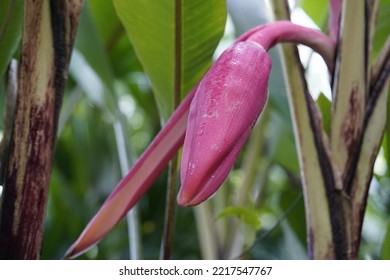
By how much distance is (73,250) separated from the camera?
318 mm

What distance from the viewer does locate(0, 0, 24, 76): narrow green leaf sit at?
1.15ft

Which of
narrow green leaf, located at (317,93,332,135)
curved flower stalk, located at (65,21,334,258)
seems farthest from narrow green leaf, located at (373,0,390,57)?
curved flower stalk, located at (65,21,334,258)

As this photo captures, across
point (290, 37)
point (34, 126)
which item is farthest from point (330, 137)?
point (34, 126)

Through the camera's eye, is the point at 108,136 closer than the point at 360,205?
No

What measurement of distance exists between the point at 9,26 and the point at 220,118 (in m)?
0.18

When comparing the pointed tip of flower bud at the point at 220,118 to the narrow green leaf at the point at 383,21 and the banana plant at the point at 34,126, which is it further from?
the narrow green leaf at the point at 383,21

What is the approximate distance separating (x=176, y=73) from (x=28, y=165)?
0.54ft

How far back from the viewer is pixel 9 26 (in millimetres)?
357

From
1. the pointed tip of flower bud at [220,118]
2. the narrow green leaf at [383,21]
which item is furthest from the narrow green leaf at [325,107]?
the pointed tip of flower bud at [220,118]

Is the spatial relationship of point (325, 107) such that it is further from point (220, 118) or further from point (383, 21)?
point (220, 118)

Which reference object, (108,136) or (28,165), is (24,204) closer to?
(28,165)

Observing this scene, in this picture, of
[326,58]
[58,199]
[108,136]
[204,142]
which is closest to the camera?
Answer: [204,142]

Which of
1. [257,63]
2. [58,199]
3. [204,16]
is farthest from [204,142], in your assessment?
[58,199]

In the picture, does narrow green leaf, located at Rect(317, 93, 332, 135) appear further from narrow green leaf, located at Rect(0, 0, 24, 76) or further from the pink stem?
narrow green leaf, located at Rect(0, 0, 24, 76)
